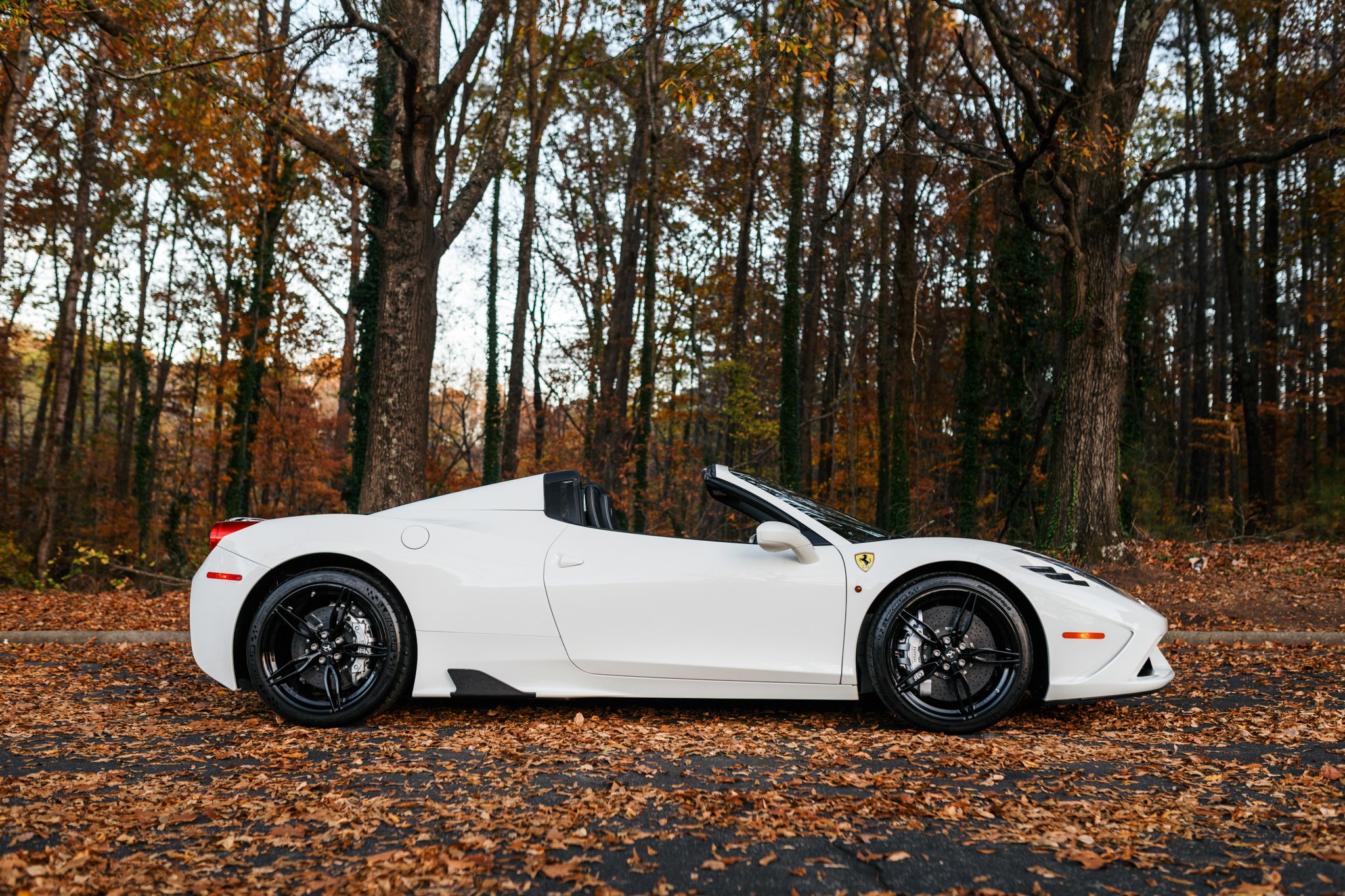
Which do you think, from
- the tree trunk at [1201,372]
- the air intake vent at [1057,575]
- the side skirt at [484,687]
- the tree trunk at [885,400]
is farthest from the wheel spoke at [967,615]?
the tree trunk at [1201,372]

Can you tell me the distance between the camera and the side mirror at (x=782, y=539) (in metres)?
4.21

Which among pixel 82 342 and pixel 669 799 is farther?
pixel 82 342

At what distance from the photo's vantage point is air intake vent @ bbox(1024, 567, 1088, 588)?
14.2 feet

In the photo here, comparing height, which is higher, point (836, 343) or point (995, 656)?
point (836, 343)

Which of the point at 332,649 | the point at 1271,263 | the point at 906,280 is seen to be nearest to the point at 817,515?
the point at 332,649

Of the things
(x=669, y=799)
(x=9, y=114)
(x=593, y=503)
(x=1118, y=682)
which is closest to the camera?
(x=669, y=799)

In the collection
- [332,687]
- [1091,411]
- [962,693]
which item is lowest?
[332,687]

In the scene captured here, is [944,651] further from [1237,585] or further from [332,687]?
[1237,585]

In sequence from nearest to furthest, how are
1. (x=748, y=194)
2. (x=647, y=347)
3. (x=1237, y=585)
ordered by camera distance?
(x=1237, y=585), (x=647, y=347), (x=748, y=194)

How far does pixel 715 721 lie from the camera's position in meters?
4.55

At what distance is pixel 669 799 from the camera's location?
3.20 meters

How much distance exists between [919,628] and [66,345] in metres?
18.3

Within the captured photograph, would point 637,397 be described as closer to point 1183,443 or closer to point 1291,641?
point 1291,641

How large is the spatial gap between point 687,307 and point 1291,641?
73.7ft
